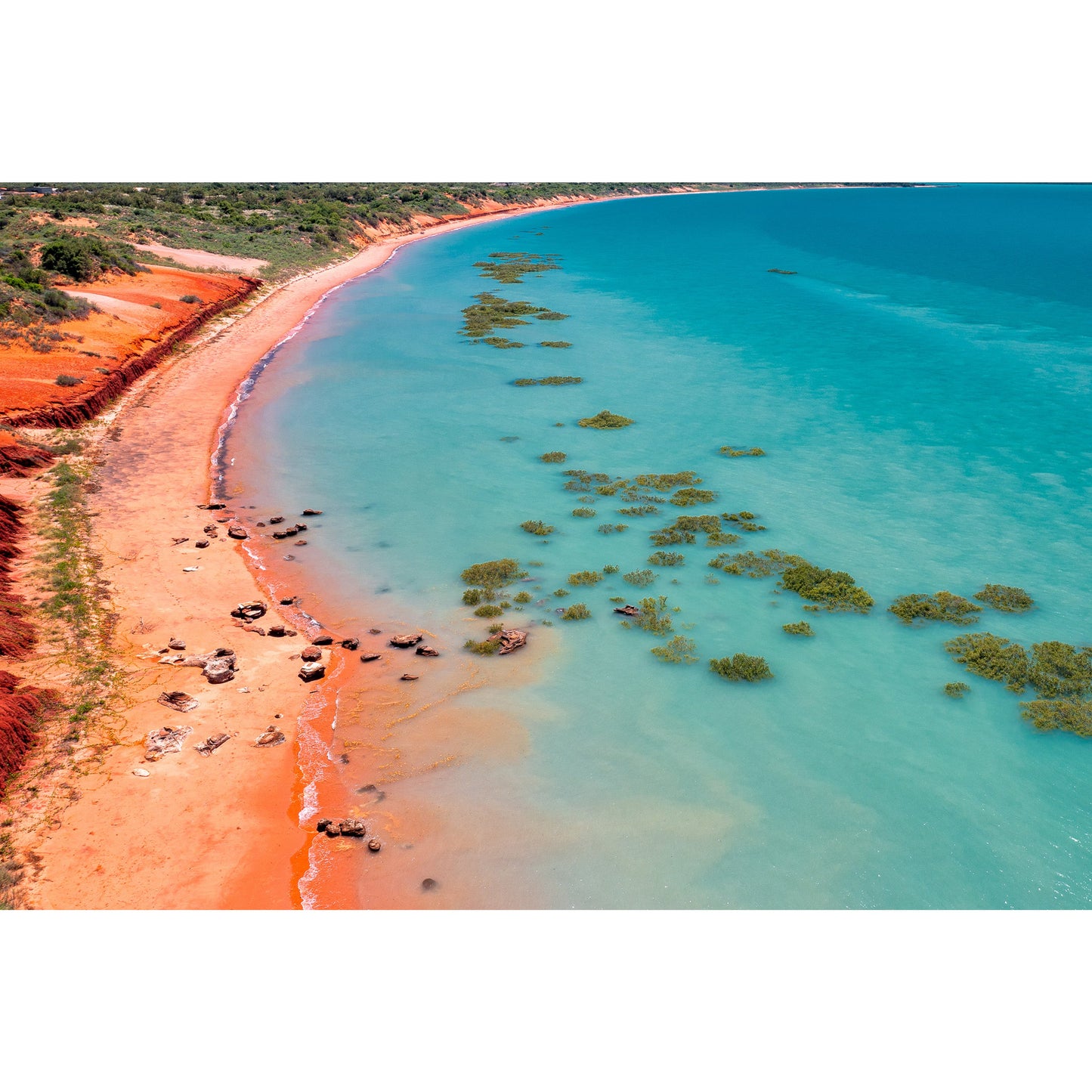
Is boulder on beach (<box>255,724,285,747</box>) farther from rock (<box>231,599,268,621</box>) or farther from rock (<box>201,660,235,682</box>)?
rock (<box>231,599,268,621</box>)

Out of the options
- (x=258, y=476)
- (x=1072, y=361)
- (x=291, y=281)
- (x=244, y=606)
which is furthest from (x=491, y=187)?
(x=244, y=606)

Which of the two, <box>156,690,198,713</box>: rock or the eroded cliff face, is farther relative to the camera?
<box>156,690,198,713</box>: rock

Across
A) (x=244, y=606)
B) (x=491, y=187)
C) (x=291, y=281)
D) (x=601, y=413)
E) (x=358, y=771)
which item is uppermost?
(x=491, y=187)

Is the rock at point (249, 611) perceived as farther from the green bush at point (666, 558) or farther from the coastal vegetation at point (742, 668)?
the coastal vegetation at point (742, 668)

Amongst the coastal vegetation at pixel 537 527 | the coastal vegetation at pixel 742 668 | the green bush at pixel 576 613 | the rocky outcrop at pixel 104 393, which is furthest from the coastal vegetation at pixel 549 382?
the coastal vegetation at pixel 742 668

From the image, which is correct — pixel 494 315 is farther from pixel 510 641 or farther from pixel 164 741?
pixel 164 741

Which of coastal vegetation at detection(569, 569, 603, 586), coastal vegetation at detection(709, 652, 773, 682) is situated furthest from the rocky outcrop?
coastal vegetation at detection(709, 652, 773, 682)

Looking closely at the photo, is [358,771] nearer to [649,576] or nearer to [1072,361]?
[649,576]
